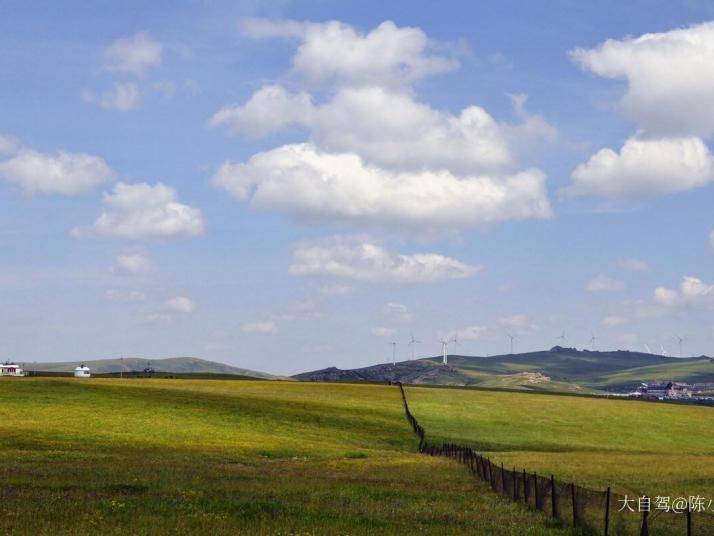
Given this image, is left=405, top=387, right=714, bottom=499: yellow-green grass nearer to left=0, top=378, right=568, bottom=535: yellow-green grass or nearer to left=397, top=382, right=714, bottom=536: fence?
left=0, top=378, right=568, bottom=535: yellow-green grass

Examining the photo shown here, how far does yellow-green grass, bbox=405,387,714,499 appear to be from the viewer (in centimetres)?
5634

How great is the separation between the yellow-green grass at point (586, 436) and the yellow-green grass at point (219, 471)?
8390mm

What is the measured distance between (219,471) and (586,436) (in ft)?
226

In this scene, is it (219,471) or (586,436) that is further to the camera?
(586,436)

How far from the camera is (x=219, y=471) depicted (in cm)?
4812

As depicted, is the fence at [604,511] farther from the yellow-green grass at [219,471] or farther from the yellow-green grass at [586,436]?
the yellow-green grass at [586,436]

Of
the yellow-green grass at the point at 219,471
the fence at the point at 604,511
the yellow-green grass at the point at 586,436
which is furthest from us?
the yellow-green grass at the point at 586,436

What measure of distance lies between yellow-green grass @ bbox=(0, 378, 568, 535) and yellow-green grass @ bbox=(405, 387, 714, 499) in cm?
839

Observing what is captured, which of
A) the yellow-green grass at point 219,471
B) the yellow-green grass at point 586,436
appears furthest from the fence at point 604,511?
the yellow-green grass at point 586,436

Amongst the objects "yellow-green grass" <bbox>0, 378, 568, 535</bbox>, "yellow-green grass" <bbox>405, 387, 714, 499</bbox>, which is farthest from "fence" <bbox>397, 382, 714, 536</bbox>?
"yellow-green grass" <bbox>405, 387, 714, 499</bbox>

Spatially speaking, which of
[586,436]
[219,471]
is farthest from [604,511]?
[586,436]

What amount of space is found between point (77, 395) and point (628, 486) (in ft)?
270

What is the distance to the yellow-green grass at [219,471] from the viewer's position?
2594 centimetres

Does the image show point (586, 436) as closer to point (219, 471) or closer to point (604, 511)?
point (219, 471)
